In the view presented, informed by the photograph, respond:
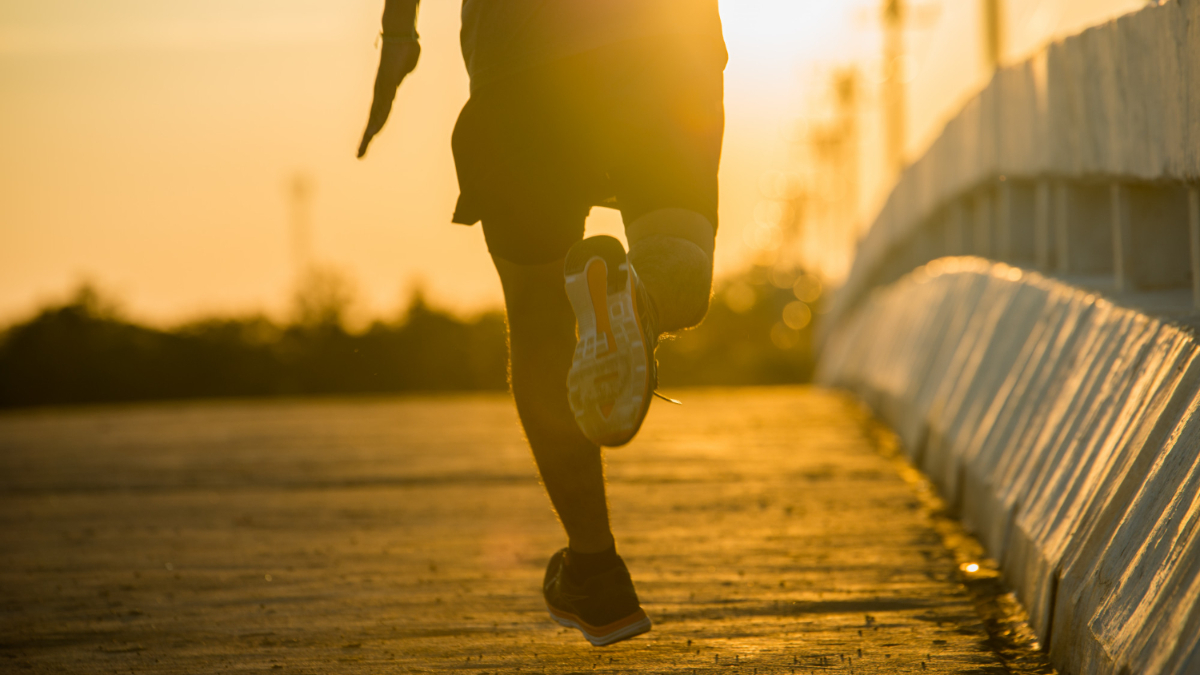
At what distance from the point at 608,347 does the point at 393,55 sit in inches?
40.4

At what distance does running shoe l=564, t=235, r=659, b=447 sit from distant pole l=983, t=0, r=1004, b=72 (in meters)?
10.2

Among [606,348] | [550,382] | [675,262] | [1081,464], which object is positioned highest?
[675,262]

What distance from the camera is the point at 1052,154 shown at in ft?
15.8

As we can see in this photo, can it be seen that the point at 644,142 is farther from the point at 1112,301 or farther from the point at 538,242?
the point at 1112,301

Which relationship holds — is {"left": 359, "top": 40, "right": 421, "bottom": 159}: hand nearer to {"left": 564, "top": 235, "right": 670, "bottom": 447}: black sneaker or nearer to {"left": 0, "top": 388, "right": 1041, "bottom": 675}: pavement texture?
{"left": 564, "top": 235, "right": 670, "bottom": 447}: black sneaker

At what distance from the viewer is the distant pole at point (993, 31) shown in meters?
11.8

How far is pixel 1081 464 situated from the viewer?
2.99 m

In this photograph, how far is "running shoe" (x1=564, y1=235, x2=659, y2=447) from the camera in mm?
2326

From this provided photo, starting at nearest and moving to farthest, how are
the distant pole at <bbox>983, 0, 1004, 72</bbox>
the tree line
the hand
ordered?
the hand < the distant pole at <bbox>983, 0, 1004, 72</bbox> < the tree line

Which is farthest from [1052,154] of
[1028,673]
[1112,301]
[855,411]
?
[855,411]

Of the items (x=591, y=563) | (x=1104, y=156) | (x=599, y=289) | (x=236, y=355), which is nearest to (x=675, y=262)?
(x=599, y=289)

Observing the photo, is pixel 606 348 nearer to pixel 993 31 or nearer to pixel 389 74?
pixel 389 74

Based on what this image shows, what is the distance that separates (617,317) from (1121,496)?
1.08 metres

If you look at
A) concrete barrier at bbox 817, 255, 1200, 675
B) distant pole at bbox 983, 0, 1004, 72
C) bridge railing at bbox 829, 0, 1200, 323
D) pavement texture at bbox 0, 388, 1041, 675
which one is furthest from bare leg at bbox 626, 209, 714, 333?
distant pole at bbox 983, 0, 1004, 72
